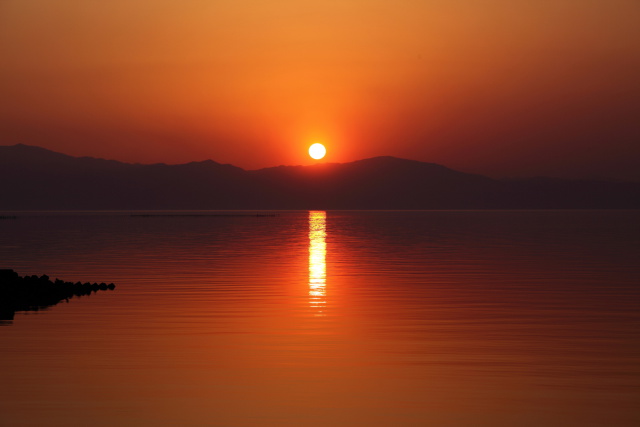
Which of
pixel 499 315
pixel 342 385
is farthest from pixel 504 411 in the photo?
pixel 499 315

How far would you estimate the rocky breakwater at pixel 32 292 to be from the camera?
30.2m

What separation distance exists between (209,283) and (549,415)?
24.7 metres

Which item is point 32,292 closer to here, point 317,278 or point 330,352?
point 317,278

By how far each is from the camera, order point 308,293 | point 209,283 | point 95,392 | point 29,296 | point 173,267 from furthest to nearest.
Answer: point 173,267 → point 209,283 → point 308,293 → point 29,296 → point 95,392

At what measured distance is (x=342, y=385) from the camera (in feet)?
56.5

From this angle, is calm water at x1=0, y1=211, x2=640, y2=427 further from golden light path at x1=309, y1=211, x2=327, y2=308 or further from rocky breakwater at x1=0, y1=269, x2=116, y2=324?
rocky breakwater at x1=0, y1=269, x2=116, y2=324

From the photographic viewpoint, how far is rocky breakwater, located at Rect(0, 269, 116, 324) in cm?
3019

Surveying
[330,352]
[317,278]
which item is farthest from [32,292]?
[330,352]

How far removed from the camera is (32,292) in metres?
32.3

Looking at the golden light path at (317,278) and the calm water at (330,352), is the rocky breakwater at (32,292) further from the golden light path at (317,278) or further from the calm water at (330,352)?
the golden light path at (317,278)

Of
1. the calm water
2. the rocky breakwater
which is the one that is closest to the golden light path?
the calm water

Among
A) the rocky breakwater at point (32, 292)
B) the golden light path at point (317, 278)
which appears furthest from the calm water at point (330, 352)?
the rocky breakwater at point (32, 292)

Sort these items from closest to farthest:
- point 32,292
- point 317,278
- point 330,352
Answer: point 330,352, point 32,292, point 317,278

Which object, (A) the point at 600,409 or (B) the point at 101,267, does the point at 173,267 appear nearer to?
(B) the point at 101,267
